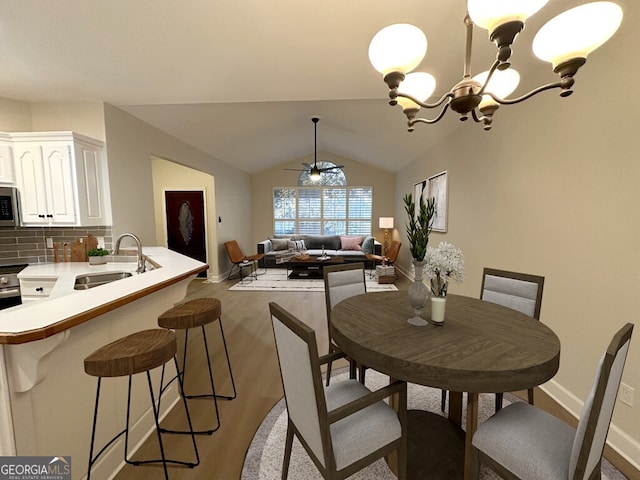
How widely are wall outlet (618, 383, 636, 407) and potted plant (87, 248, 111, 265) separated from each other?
4050 millimetres

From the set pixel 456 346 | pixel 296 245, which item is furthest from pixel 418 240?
pixel 296 245

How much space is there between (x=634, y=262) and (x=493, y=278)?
2.27 ft

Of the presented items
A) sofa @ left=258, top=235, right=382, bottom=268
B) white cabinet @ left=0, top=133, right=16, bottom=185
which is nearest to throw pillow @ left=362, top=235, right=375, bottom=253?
sofa @ left=258, top=235, right=382, bottom=268

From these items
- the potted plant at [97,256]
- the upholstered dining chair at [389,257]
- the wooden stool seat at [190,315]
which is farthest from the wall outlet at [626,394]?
the upholstered dining chair at [389,257]

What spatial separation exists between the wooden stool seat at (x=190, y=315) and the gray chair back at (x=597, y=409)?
1.74 meters

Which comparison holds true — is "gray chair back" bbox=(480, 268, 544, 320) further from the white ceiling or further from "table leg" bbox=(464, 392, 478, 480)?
the white ceiling

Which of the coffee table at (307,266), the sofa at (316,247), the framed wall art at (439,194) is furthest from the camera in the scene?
the sofa at (316,247)

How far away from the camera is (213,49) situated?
2033 mm

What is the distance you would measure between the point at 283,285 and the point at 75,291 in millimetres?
3766

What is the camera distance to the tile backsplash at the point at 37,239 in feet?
9.23

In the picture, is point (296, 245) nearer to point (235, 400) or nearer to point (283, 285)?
point (283, 285)

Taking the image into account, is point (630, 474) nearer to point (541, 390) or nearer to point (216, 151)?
point (541, 390)

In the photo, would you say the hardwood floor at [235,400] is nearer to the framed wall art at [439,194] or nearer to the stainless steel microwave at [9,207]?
the stainless steel microwave at [9,207]

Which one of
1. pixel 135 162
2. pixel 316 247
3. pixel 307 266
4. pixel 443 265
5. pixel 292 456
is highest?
pixel 135 162
